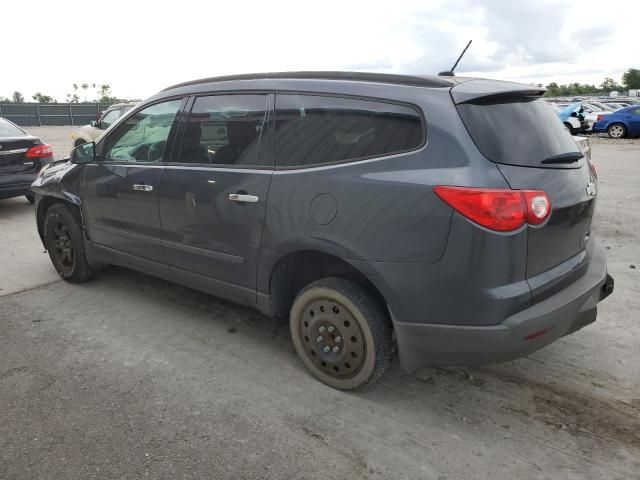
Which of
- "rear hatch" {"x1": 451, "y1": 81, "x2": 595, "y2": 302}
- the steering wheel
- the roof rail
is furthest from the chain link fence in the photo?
"rear hatch" {"x1": 451, "y1": 81, "x2": 595, "y2": 302}

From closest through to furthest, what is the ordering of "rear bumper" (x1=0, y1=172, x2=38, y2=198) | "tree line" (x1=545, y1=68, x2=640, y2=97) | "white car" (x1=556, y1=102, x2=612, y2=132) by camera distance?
"rear bumper" (x1=0, y1=172, x2=38, y2=198) < "white car" (x1=556, y1=102, x2=612, y2=132) < "tree line" (x1=545, y1=68, x2=640, y2=97)

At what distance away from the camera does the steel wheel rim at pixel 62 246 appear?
→ 15.4ft

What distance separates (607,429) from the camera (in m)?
2.65

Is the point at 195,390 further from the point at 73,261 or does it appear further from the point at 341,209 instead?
the point at 73,261

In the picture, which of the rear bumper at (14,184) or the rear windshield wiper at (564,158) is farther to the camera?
the rear bumper at (14,184)

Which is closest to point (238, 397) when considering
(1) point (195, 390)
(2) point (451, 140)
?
(1) point (195, 390)

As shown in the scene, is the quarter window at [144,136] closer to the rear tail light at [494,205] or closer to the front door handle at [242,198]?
the front door handle at [242,198]

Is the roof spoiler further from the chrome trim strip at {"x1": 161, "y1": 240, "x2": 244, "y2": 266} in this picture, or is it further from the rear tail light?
the chrome trim strip at {"x1": 161, "y1": 240, "x2": 244, "y2": 266}

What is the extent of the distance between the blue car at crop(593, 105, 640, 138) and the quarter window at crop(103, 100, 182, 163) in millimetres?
22506

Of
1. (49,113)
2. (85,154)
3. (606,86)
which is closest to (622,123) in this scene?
(85,154)

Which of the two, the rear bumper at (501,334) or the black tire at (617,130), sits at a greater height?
the black tire at (617,130)

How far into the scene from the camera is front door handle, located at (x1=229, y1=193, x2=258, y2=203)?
10.2 feet

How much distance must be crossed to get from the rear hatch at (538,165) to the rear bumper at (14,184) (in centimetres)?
727

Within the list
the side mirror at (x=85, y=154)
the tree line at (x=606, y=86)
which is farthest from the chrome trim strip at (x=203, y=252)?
the tree line at (x=606, y=86)
